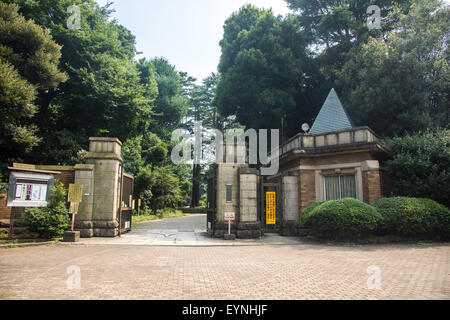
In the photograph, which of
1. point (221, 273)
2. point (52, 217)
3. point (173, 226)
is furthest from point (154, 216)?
point (221, 273)

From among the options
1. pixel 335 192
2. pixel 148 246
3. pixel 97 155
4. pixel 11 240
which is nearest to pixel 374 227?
pixel 335 192

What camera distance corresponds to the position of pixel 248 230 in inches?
515

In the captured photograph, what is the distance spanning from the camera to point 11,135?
16.8 meters

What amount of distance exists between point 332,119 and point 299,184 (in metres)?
5.92

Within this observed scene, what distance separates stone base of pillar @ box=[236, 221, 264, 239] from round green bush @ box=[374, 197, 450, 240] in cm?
517

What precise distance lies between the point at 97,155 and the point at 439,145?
15.6 metres

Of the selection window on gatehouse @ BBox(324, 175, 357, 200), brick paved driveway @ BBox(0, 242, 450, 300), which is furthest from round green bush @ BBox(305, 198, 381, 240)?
window on gatehouse @ BBox(324, 175, 357, 200)

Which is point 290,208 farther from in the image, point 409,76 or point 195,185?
point 195,185

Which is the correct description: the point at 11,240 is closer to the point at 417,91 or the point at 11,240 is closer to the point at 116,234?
the point at 116,234

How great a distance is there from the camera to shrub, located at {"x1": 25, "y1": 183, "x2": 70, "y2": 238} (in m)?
10.9

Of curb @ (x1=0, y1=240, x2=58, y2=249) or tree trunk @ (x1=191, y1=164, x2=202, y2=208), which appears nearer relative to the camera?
curb @ (x1=0, y1=240, x2=58, y2=249)

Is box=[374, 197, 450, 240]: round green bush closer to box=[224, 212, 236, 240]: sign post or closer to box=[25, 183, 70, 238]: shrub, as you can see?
box=[224, 212, 236, 240]: sign post

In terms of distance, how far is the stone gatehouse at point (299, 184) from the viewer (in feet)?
43.6

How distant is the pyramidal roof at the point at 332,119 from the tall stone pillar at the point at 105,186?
12.0 m
